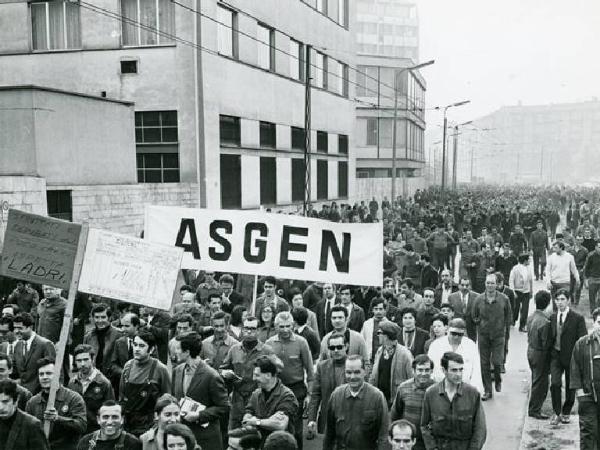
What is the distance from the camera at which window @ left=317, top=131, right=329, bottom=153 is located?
36.5 meters

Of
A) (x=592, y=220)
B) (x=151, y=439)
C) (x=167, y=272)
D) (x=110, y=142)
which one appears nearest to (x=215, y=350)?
(x=167, y=272)

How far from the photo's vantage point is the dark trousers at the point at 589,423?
23.7ft

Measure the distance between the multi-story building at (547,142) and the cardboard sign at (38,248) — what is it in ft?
454

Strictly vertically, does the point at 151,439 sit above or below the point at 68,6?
below

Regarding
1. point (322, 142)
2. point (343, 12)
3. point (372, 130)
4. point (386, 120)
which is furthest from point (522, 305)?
point (386, 120)

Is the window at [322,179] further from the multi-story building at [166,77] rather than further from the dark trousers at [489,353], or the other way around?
the dark trousers at [489,353]

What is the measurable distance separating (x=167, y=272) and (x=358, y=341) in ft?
8.05

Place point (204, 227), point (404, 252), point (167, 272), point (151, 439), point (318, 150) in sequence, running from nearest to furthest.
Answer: point (151, 439)
point (167, 272)
point (204, 227)
point (404, 252)
point (318, 150)

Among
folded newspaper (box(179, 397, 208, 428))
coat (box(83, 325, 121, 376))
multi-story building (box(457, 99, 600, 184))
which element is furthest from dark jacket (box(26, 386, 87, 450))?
multi-story building (box(457, 99, 600, 184))

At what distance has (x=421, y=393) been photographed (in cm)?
654

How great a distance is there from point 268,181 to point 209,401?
2364 centimetres

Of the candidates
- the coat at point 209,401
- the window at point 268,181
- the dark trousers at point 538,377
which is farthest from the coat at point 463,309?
the window at point 268,181

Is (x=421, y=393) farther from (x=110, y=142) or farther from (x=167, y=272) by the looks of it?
(x=110, y=142)

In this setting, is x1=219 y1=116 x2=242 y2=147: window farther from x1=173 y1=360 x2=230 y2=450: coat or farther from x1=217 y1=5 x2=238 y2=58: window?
x1=173 y1=360 x2=230 y2=450: coat
